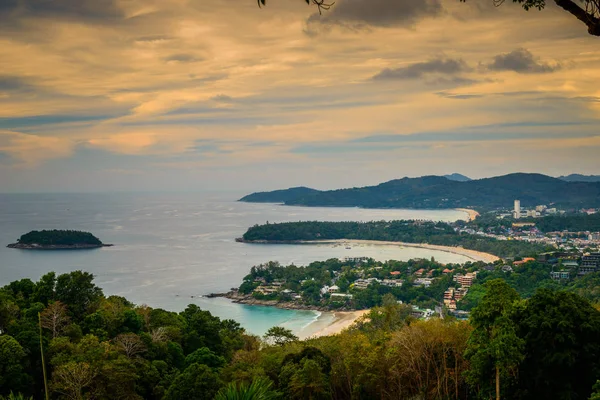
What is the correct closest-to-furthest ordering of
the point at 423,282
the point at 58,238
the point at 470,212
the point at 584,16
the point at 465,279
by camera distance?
the point at 584,16 < the point at 465,279 < the point at 423,282 < the point at 58,238 < the point at 470,212

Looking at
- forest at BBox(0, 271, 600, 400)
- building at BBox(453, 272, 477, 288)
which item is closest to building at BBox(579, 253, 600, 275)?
building at BBox(453, 272, 477, 288)

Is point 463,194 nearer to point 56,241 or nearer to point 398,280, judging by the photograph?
point 398,280

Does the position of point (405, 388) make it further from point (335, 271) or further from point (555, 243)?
point (555, 243)

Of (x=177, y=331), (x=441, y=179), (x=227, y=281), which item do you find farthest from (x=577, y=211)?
(x=177, y=331)

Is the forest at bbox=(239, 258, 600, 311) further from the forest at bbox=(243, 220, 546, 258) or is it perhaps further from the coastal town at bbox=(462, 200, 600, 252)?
the forest at bbox=(243, 220, 546, 258)

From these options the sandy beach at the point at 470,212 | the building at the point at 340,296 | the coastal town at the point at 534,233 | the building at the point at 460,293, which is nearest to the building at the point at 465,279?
the building at the point at 460,293

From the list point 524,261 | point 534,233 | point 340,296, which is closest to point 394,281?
point 340,296
